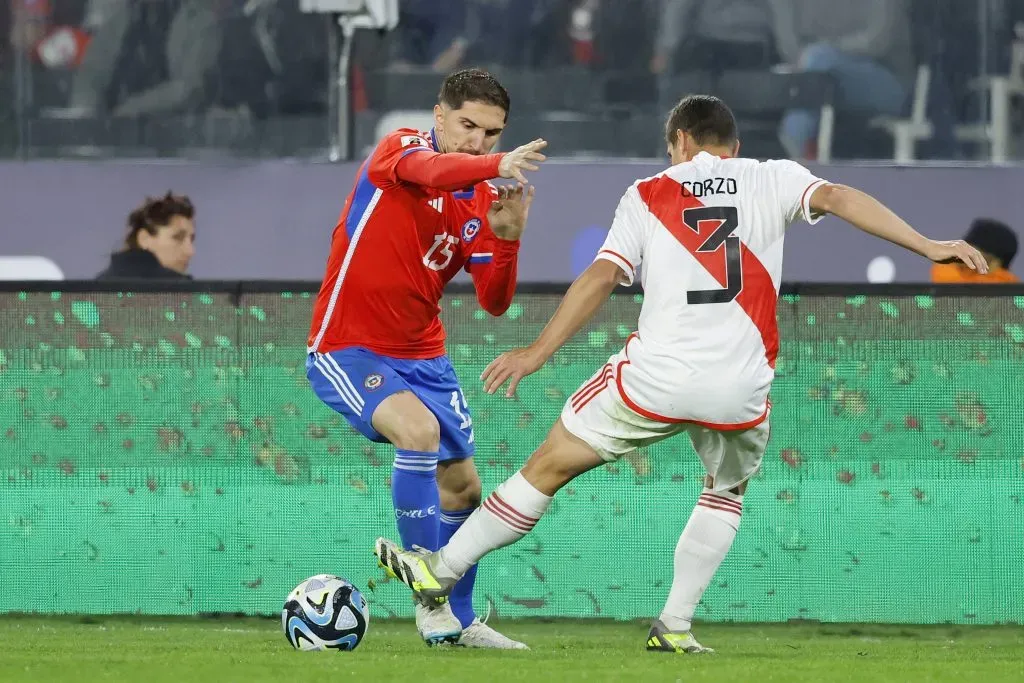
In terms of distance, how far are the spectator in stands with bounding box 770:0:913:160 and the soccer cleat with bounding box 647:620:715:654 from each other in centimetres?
554

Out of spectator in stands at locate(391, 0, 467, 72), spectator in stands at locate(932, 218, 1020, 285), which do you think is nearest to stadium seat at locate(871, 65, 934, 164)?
spectator in stands at locate(932, 218, 1020, 285)

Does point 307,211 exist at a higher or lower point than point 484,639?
higher

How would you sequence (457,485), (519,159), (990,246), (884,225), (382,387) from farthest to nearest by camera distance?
1. (990,246)
2. (457,485)
3. (382,387)
4. (884,225)
5. (519,159)

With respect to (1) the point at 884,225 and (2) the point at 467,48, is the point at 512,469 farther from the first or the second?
(2) the point at 467,48

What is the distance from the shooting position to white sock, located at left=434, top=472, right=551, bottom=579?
5.79 meters

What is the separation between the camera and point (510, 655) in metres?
5.76

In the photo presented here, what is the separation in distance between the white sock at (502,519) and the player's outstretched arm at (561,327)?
15.5 inches

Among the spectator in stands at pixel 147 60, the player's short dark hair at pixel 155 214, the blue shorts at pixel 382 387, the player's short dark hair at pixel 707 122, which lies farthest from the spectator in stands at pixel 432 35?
the player's short dark hair at pixel 707 122

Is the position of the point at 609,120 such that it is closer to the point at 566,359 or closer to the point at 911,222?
the point at 911,222

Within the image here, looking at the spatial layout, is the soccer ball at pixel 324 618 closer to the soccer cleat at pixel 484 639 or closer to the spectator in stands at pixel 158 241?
the soccer cleat at pixel 484 639

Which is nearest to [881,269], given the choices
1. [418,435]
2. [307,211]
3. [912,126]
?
[912,126]

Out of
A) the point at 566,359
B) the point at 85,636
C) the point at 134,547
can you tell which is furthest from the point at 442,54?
the point at 85,636

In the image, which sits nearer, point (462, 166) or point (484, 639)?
point (462, 166)

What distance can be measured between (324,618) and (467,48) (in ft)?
18.9
